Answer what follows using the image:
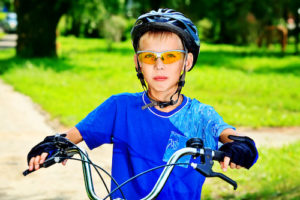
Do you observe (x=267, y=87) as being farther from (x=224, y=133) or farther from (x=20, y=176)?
(x=224, y=133)

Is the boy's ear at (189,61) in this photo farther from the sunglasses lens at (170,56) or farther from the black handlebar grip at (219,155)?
the black handlebar grip at (219,155)

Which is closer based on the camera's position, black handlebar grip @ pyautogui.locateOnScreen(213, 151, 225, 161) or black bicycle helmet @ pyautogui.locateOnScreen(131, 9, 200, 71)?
black handlebar grip @ pyautogui.locateOnScreen(213, 151, 225, 161)

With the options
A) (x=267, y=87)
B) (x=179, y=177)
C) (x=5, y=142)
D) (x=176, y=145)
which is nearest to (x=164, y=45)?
(x=176, y=145)

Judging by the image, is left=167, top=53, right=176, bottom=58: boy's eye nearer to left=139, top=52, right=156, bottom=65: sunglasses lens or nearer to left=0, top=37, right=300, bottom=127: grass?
left=139, top=52, right=156, bottom=65: sunglasses lens

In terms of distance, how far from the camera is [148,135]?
273 centimetres

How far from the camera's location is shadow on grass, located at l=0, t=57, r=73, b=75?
17.1 metres

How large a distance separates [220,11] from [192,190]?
26.1 metres

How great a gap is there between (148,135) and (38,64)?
50.7 feet

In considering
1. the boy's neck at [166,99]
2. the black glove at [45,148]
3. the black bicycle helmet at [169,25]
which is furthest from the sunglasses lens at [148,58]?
the black glove at [45,148]

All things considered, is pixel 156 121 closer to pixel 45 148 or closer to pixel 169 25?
pixel 169 25

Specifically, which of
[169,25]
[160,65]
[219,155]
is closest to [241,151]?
[219,155]

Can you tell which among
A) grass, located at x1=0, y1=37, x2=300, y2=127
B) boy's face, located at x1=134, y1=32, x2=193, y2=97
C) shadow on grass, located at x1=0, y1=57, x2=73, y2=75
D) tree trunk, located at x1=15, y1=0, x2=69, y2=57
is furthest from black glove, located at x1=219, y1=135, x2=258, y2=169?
tree trunk, located at x1=15, y1=0, x2=69, y2=57

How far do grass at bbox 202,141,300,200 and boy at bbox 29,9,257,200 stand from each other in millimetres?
2675

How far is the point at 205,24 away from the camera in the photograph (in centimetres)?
4028
